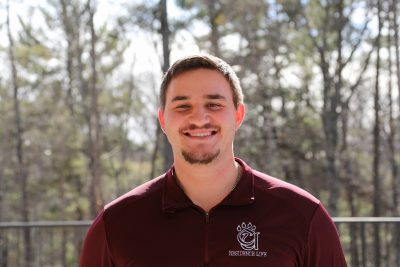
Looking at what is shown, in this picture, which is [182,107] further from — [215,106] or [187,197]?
[187,197]

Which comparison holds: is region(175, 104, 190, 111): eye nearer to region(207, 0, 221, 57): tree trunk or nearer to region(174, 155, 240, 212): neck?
region(174, 155, 240, 212): neck

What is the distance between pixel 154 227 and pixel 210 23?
19489 millimetres

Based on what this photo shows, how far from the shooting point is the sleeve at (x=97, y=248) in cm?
193

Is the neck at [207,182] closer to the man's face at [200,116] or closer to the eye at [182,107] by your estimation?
the man's face at [200,116]

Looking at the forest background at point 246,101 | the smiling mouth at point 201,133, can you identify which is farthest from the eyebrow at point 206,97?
the forest background at point 246,101

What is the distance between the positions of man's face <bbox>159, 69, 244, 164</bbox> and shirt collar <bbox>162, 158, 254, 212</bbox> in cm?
11

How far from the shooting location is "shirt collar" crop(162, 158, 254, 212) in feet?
6.29

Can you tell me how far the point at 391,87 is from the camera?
2148 cm

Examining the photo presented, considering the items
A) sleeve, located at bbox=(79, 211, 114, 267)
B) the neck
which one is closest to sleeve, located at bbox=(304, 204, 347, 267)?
the neck

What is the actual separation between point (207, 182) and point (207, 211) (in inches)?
3.8

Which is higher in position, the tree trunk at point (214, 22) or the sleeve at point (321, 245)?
the tree trunk at point (214, 22)

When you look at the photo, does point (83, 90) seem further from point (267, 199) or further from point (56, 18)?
point (267, 199)

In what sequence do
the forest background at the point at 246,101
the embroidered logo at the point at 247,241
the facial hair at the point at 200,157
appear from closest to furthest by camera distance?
the embroidered logo at the point at 247,241 < the facial hair at the point at 200,157 < the forest background at the point at 246,101

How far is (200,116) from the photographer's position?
1.91 meters
